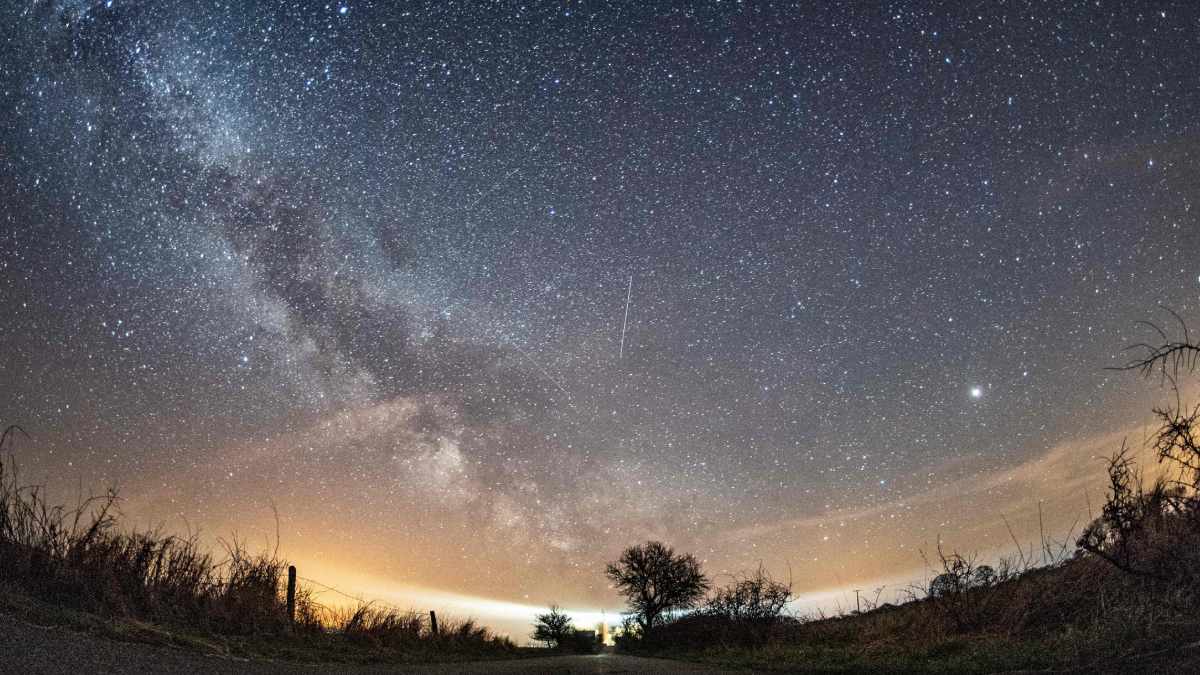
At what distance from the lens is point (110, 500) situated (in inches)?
335

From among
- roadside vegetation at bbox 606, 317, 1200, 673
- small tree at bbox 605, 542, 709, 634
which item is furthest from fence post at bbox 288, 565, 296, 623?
small tree at bbox 605, 542, 709, 634

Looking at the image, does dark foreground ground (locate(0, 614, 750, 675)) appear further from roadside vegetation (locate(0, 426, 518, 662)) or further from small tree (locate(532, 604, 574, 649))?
small tree (locate(532, 604, 574, 649))

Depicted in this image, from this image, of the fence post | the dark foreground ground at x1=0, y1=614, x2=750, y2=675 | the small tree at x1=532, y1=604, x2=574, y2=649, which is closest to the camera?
the dark foreground ground at x1=0, y1=614, x2=750, y2=675

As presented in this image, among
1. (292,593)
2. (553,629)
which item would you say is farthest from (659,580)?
(292,593)

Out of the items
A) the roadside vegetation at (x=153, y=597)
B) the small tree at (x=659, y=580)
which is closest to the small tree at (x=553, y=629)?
the small tree at (x=659, y=580)

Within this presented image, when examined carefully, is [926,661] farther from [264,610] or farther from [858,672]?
→ [264,610]

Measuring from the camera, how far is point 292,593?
1130 cm

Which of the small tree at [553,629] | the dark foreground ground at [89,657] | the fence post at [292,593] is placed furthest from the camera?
the small tree at [553,629]

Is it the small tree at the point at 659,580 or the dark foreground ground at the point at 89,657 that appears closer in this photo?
the dark foreground ground at the point at 89,657

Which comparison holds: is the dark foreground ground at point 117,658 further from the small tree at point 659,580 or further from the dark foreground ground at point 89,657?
the small tree at point 659,580

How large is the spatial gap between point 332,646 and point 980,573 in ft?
35.3

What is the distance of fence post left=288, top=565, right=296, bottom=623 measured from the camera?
36.2 ft

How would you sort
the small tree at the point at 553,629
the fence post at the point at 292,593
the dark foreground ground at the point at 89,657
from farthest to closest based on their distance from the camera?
1. the small tree at the point at 553,629
2. the fence post at the point at 292,593
3. the dark foreground ground at the point at 89,657

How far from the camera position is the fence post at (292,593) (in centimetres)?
1103
